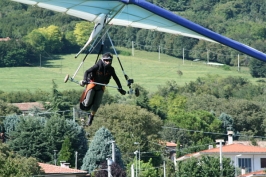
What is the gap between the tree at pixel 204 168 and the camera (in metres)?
79.1

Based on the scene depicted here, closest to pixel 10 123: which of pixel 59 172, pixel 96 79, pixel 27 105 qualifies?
pixel 59 172

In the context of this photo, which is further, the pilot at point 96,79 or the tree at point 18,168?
the tree at point 18,168

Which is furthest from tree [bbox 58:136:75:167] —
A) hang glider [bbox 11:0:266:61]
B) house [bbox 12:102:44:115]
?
hang glider [bbox 11:0:266:61]

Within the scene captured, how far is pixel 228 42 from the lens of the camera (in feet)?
100

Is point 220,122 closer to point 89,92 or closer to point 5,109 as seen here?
point 5,109

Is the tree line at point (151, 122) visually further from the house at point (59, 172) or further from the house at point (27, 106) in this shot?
the house at point (59, 172)

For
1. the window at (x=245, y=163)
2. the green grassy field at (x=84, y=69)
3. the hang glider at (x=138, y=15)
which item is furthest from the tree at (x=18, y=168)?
the green grassy field at (x=84, y=69)

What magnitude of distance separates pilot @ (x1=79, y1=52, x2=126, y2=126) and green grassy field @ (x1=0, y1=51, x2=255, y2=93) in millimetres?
143963

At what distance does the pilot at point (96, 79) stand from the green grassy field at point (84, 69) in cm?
14396

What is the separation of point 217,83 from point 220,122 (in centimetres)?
4496

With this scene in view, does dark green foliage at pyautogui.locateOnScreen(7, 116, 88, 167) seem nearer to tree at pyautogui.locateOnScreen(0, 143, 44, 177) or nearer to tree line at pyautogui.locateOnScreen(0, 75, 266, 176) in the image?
tree line at pyautogui.locateOnScreen(0, 75, 266, 176)

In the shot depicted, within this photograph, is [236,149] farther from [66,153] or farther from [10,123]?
[10,123]

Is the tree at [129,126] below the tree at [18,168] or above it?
above

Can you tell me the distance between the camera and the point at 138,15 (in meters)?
31.5
